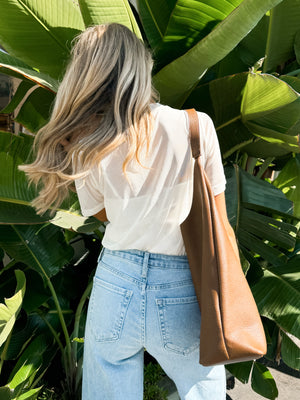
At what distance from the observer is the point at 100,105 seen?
120 cm

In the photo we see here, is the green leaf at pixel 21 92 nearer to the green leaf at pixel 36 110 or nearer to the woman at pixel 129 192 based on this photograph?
the green leaf at pixel 36 110

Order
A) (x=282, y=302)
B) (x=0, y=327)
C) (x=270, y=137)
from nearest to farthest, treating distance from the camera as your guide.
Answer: (x=0, y=327), (x=270, y=137), (x=282, y=302)

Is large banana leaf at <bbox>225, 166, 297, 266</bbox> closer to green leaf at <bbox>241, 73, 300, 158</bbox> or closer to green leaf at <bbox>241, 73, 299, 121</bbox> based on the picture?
green leaf at <bbox>241, 73, 300, 158</bbox>

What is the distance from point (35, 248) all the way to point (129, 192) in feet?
4.55

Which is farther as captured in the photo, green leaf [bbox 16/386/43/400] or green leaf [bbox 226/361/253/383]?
green leaf [bbox 226/361/253/383]

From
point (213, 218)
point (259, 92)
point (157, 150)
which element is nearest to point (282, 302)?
point (259, 92)

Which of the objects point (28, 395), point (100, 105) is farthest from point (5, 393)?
point (100, 105)

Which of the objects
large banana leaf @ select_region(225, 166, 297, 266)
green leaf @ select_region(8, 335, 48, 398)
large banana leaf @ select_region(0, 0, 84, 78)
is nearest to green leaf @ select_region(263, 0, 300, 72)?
large banana leaf @ select_region(225, 166, 297, 266)

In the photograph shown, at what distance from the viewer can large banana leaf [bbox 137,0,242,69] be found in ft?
6.18

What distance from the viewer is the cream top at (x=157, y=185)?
3.94 ft

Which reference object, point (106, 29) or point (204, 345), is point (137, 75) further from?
point (204, 345)

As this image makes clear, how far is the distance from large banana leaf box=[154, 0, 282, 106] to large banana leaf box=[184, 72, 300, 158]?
0.54 ft

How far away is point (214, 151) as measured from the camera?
1.25m

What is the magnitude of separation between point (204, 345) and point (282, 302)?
46.3 inches
